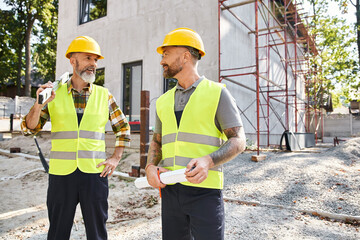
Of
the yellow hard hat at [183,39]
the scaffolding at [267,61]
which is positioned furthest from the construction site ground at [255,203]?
the yellow hard hat at [183,39]

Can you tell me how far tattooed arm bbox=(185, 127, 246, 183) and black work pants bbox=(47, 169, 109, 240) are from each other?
1200 millimetres

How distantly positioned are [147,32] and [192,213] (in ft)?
35.1

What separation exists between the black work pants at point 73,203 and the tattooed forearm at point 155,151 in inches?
26.5

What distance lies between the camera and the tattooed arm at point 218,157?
1.64 meters

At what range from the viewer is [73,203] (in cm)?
246

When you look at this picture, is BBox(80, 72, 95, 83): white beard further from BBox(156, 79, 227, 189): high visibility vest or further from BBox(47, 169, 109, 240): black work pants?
BBox(156, 79, 227, 189): high visibility vest

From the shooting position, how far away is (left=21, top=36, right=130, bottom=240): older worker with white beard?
2.44 metres

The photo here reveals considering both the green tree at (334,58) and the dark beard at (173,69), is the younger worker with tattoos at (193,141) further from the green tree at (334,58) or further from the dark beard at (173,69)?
the green tree at (334,58)

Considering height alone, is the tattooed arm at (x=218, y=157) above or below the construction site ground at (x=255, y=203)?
above

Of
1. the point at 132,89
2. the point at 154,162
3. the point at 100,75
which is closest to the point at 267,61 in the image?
the point at 132,89

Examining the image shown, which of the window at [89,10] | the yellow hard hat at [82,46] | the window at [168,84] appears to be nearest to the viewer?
the yellow hard hat at [82,46]

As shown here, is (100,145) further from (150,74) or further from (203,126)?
(150,74)

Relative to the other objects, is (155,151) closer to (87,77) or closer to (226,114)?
(226,114)

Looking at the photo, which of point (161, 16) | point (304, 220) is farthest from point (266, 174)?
point (161, 16)
